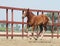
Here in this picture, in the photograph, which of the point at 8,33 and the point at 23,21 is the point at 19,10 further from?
the point at 8,33

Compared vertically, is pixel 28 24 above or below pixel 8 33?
above

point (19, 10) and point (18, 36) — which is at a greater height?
point (19, 10)

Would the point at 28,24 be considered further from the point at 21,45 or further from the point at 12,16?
the point at 21,45

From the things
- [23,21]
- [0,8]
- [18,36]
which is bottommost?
[18,36]

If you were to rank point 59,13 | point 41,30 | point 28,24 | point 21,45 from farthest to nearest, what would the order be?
point 59,13, point 41,30, point 28,24, point 21,45

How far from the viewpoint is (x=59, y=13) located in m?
16.5

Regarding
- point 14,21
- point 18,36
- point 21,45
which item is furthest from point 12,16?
point 21,45

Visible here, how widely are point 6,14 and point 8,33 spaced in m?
1.51

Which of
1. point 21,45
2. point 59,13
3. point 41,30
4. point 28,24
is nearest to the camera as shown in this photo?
point 21,45

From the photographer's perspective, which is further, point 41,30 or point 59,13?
point 59,13

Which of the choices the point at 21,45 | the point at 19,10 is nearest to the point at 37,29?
the point at 19,10

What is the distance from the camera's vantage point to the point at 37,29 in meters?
15.1

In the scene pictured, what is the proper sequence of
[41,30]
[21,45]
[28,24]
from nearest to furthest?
[21,45] < [28,24] < [41,30]

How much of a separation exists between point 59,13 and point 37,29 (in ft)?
7.32
